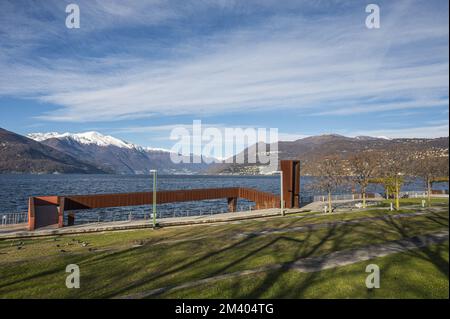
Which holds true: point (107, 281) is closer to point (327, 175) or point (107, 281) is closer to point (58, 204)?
point (58, 204)

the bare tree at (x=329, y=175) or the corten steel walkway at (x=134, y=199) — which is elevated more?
the bare tree at (x=329, y=175)

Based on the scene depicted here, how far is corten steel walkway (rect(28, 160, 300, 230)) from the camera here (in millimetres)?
37847

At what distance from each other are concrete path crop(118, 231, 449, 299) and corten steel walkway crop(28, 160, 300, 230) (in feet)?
91.6

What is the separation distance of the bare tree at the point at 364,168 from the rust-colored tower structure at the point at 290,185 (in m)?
9.42

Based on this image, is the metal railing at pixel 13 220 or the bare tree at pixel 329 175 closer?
the metal railing at pixel 13 220

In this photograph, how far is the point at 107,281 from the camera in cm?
1470

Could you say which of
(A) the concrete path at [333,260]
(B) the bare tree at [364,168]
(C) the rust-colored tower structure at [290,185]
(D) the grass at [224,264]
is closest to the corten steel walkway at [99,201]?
(C) the rust-colored tower structure at [290,185]

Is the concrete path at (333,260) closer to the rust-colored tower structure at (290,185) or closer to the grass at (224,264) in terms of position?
the grass at (224,264)

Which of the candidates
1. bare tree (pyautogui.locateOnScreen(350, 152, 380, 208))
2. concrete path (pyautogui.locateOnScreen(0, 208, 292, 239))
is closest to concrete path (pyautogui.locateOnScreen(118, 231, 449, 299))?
concrete path (pyautogui.locateOnScreen(0, 208, 292, 239))

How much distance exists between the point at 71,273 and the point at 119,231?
58.0 ft

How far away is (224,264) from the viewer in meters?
16.8

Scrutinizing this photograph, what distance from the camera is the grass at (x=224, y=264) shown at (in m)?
11.9

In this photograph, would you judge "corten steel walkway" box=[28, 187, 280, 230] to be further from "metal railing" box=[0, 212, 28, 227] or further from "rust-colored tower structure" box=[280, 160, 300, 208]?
"metal railing" box=[0, 212, 28, 227]
